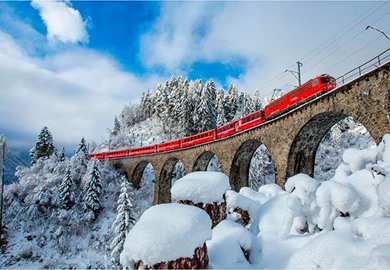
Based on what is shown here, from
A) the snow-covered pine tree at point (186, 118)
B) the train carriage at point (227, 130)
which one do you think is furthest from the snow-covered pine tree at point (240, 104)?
the train carriage at point (227, 130)

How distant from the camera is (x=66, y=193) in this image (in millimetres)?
29422

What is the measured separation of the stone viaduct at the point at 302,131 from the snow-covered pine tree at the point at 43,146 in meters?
24.4

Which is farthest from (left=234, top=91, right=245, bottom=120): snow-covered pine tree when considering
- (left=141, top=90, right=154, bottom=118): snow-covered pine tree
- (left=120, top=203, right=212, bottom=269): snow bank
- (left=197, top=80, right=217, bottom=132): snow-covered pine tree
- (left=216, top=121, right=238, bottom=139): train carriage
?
(left=120, top=203, right=212, bottom=269): snow bank

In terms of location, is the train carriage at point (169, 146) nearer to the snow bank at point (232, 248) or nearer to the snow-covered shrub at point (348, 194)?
the snow bank at point (232, 248)

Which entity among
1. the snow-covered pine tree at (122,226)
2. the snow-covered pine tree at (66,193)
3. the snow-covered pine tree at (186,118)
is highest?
the snow-covered pine tree at (186,118)

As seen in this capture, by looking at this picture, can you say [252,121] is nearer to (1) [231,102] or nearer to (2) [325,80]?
(2) [325,80]

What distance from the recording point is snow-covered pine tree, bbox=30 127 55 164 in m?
42.7

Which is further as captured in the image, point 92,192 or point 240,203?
point 92,192

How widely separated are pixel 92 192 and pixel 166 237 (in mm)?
29742

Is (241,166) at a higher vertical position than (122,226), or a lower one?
higher

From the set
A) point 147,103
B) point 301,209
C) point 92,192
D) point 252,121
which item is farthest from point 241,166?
point 147,103

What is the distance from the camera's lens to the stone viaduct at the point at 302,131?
11.3 meters

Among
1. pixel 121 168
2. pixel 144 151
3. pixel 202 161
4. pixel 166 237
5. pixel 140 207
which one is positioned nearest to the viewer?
pixel 166 237

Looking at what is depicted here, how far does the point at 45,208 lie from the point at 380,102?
3133 centimetres
